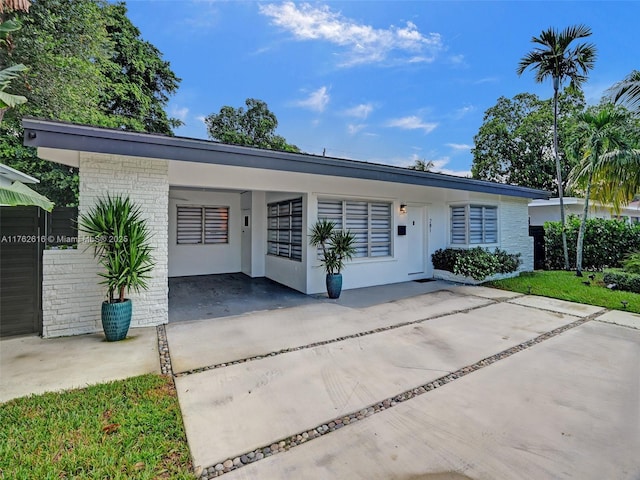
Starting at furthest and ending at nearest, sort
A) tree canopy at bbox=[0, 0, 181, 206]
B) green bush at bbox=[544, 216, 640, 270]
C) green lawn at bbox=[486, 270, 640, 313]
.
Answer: green bush at bbox=[544, 216, 640, 270] < tree canopy at bbox=[0, 0, 181, 206] < green lawn at bbox=[486, 270, 640, 313]

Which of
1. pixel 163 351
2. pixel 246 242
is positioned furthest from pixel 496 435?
pixel 246 242

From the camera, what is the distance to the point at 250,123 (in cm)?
2655

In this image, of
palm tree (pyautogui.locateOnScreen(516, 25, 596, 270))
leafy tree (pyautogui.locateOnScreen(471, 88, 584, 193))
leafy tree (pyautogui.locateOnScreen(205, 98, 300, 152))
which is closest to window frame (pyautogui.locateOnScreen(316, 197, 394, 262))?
Answer: palm tree (pyautogui.locateOnScreen(516, 25, 596, 270))

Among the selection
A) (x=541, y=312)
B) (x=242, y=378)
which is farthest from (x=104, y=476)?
(x=541, y=312)

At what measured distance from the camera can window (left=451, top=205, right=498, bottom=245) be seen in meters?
9.90

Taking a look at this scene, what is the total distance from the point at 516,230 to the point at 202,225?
10825mm

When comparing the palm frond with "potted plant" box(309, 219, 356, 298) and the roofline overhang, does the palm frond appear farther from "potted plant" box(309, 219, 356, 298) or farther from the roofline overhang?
"potted plant" box(309, 219, 356, 298)

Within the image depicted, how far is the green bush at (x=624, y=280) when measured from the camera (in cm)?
781

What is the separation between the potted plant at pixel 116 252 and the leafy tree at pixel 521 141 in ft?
74.9

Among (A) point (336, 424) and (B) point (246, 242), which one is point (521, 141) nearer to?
(B) point (246, 242)

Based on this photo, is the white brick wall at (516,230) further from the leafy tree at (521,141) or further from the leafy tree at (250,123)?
the leafy tree at (250,123)

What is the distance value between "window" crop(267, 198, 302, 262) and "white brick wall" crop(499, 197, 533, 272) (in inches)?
279

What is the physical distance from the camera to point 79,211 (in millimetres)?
4883

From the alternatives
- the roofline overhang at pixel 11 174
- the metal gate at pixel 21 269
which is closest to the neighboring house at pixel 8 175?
the roofline overhang at pixel 11 174
